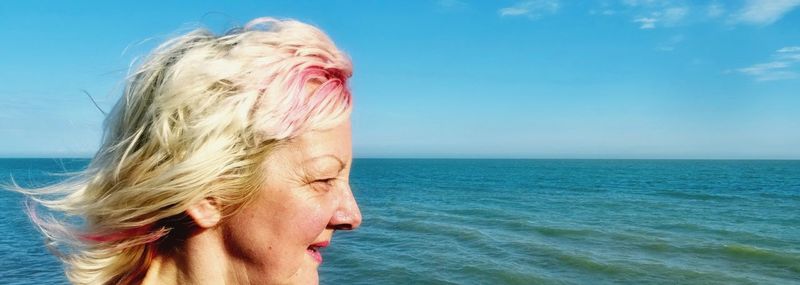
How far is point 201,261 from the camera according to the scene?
1629 millimetres

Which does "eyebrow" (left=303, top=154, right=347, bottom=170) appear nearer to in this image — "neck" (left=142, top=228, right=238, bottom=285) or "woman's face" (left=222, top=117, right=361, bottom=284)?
"woman's face" (left=222, top=117, right=361, bottom=284)

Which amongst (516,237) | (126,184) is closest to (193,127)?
(126,184)

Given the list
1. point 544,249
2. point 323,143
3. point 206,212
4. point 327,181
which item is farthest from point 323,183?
point 544,249

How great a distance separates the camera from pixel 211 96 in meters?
1.43

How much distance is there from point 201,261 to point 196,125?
458mm

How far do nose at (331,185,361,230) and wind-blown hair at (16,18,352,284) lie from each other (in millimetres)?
246

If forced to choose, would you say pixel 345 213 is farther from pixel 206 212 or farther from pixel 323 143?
pixel 206 212

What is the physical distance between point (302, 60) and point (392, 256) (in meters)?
15.1

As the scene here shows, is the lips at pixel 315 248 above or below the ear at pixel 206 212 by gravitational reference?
below

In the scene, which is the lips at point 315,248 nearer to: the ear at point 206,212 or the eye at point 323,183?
the eye at point 323,183

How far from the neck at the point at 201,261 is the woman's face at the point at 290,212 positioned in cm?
3

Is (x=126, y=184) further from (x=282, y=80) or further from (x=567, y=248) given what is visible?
(x=567, y=248)

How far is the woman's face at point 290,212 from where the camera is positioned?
154 centimetres

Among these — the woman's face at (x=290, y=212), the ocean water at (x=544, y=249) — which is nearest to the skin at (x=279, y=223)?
the woman's face at (x=290, y=212)
